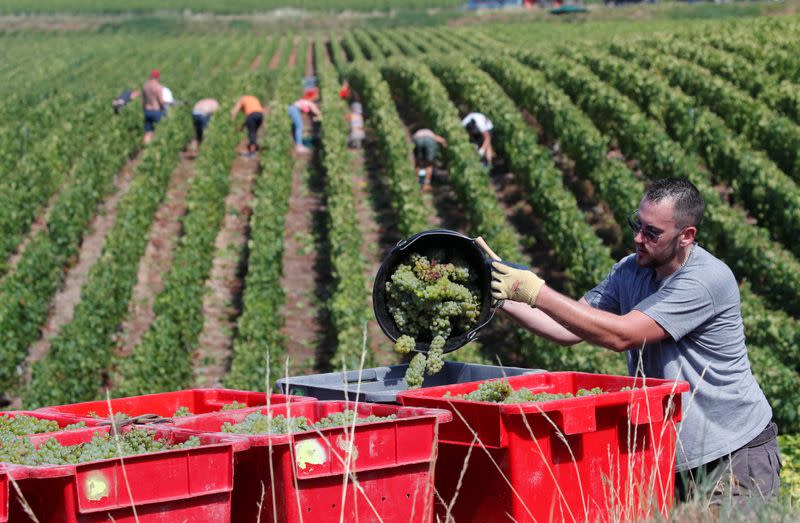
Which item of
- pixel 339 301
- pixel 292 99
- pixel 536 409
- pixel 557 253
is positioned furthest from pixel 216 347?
pixel 292 99

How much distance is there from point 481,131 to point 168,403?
16.1m

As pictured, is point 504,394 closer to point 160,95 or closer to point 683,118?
point 683,118

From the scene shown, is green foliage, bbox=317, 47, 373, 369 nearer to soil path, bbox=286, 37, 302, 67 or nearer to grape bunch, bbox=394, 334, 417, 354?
grape bunch, bbox=394, 334, 417, 354

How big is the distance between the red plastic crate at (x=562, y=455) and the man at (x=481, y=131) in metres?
16.3

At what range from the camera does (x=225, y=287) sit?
16797mm

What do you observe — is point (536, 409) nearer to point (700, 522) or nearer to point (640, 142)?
point (700, 522)

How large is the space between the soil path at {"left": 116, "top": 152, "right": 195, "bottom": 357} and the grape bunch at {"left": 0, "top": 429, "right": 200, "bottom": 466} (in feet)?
35.1

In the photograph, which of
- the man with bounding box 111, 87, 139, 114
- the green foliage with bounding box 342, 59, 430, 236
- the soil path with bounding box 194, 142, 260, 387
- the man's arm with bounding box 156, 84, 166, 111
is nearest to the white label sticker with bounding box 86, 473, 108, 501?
the soil path with bounding box 194, 142, 260, 387

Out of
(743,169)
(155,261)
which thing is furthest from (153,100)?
(743,169)

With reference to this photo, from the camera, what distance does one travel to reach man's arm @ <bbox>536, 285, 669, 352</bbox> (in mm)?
4090

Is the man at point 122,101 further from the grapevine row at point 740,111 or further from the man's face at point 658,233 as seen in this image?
the man's face at point 658,233

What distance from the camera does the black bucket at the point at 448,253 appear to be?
4.54m

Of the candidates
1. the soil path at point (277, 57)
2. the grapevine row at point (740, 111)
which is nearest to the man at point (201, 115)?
the grapevine row at point (740, 111)

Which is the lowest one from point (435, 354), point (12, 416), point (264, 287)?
point (264, 287)
